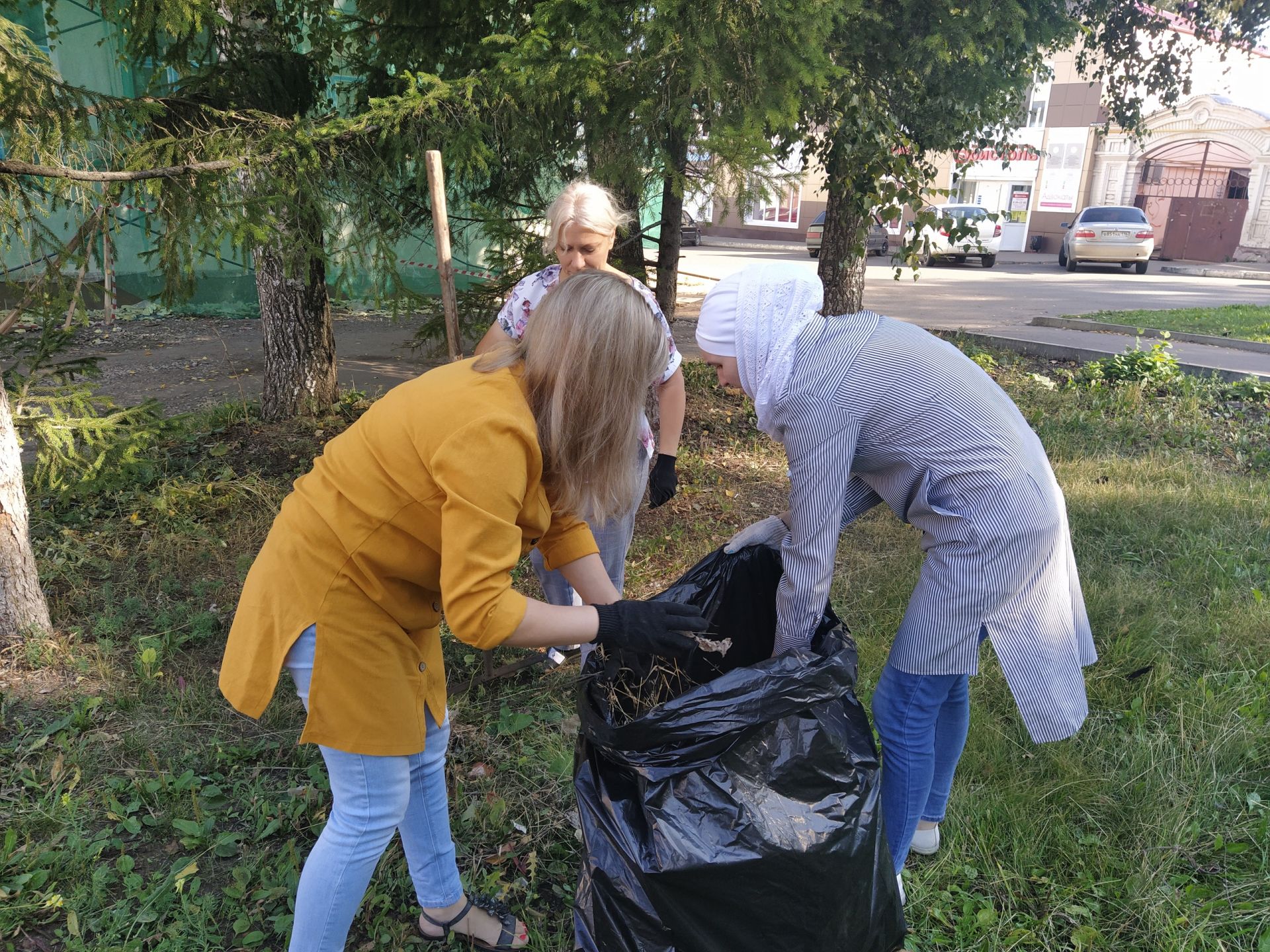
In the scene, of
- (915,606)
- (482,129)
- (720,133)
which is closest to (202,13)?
(482,129)

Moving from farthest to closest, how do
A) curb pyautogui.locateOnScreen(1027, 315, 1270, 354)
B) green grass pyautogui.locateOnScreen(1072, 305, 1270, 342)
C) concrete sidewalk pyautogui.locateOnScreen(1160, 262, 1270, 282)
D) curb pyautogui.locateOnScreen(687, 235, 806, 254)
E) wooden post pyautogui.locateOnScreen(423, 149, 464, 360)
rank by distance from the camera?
curb pyautogui.locateOnScreen(687, 235, 806, 254)
concrete sidewalk pyautogui.locateOnScreen(1160, 262, 1270, 282)
green grass pyautogui.locateOnScreen(1072, 305, 1270, 342)
curb pyautogui.locateOnScreen(1027, 315, 1270, 354)
wooden post pyautogui.locateOnScreen(423, 149, 464, 360)

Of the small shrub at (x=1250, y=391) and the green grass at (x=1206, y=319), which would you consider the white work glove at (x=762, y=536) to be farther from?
the green grass at (x=1206, y=319)

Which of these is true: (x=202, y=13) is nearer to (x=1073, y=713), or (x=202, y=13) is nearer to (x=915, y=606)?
(x=915, y=606)

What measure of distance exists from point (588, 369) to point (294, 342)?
13.8 feet

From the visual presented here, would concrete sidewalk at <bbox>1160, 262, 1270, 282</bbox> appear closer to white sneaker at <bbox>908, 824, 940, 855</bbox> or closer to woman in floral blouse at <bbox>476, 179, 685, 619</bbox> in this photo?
woman in floral blouse at <bbox>476, 179, 685, 619</bbox>

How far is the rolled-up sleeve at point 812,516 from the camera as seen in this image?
5.55ft

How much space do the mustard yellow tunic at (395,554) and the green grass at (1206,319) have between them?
9466mm

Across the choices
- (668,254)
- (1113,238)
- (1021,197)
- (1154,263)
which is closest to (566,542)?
(668,254)

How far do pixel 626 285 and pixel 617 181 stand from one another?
→ 2.50 m

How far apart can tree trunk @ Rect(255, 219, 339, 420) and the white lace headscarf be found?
378 centimetres

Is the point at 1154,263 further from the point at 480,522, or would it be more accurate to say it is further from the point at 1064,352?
the point at 480,522

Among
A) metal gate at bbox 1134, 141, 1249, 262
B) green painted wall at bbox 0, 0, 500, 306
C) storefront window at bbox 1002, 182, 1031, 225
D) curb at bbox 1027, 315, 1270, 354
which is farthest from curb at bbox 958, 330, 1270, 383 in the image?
storefront window at bbox 1002, 182, 1031, 225

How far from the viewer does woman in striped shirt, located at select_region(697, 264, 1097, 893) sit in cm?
168

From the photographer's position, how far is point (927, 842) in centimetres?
220
